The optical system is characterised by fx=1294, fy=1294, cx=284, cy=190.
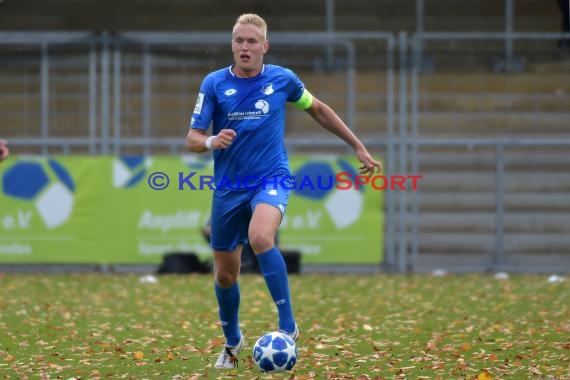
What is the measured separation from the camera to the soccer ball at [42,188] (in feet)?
59.4

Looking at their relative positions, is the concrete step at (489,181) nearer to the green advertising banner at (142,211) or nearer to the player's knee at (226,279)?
the green advertising banner at (142,211)

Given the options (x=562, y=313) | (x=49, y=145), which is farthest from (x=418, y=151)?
(x=562, y=313)

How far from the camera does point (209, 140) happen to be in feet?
25.8

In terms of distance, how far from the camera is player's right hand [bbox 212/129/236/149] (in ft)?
25.3

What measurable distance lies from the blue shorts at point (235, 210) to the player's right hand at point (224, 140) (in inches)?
19.3

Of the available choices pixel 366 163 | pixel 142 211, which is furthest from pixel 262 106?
pixel 142 211

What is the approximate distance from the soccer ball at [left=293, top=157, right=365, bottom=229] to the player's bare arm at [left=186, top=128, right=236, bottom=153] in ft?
32.8

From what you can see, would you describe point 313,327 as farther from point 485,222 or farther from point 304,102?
point 485,222

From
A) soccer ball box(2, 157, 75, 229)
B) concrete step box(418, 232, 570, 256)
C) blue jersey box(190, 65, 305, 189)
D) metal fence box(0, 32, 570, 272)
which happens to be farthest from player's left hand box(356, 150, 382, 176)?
concrete step box(418, 232, 570, 256)

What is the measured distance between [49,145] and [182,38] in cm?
248

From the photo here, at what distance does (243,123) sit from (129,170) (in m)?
10.4

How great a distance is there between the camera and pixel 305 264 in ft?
59.9

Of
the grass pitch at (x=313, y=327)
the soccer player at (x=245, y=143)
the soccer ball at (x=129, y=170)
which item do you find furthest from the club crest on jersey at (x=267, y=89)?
the soccer ball at (x=129, y=170)

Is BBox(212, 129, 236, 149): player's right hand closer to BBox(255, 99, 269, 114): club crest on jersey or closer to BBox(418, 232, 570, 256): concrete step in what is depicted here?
BBox(255, 99, 269, 114): club crest on jersey
